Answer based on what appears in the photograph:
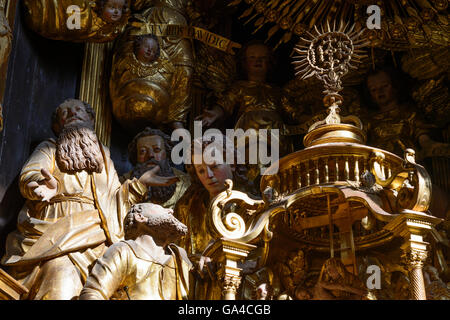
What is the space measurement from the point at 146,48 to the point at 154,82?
0.96 feet

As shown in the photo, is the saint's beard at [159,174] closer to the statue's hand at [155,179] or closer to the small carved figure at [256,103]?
the statue's hand at [155,179]

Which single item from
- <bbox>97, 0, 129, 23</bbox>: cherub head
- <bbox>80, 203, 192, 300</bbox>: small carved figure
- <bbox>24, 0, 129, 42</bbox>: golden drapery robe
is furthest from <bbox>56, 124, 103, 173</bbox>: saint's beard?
<bbox>80, 203, 192, 300</bbox>: small carved figure

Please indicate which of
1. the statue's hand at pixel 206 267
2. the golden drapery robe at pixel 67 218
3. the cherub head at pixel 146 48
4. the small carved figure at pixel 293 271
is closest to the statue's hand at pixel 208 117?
→ the cherub head at pixel 146 48

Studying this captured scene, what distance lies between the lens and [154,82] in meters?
7.37

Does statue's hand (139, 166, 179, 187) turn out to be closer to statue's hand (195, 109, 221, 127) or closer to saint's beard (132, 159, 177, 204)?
saint's beard (132, 159, 177, 204)

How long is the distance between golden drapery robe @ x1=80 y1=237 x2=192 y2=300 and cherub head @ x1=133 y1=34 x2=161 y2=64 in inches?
98.3

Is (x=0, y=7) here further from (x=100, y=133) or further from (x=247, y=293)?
(x=247, y=293)

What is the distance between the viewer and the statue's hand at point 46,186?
20.9ft

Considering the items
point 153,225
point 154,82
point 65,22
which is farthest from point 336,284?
point 65,22

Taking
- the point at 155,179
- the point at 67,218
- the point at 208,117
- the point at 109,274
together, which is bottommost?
the point at 109,274

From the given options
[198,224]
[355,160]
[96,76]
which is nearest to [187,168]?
[198,224]

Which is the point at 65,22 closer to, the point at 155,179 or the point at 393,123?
the point at 155,179

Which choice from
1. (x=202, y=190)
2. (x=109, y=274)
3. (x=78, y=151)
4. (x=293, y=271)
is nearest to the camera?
(x=109, y=274)

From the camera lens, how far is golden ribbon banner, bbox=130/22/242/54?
301 inches
